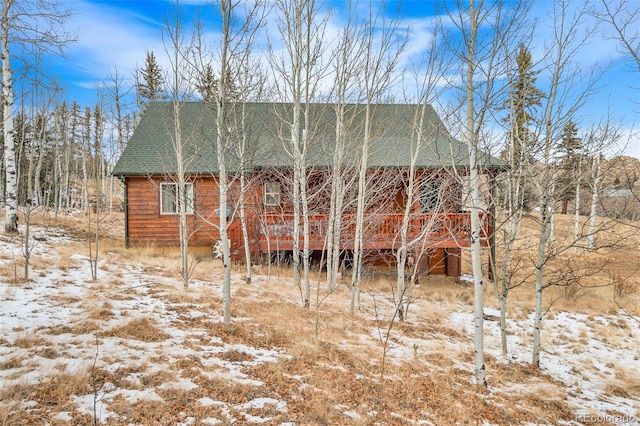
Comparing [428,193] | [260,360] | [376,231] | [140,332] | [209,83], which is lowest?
[260,360]

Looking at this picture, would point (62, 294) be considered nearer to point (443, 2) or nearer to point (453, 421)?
point (453, 421)

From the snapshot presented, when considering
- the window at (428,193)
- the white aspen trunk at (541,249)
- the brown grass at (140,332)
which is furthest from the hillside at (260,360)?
the window at (428,193)

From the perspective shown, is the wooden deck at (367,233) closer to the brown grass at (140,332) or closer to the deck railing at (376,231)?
the deck railing at (376,231)

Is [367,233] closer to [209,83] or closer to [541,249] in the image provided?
[541,249]

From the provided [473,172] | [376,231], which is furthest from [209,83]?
[376,231]

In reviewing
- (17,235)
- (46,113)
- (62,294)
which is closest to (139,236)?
(17,235)

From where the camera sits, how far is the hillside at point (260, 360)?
422cm

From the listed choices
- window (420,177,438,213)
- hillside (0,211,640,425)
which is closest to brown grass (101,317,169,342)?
hillside (0,211,640,425)

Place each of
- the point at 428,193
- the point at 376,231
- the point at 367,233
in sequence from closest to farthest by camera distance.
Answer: the point at 428,193 → the point at 367,233 → the point at 376,231

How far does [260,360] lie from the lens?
5727 millimetres

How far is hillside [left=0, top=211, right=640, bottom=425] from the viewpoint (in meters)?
4.22

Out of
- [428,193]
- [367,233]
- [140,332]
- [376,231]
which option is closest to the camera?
[140,332]

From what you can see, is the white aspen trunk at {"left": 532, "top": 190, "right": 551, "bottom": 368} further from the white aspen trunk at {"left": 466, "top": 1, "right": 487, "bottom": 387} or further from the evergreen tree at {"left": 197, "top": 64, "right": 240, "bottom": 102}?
the evergreen tree at {"left": 197, "top": 64, "right": 240, "bottom": 102}

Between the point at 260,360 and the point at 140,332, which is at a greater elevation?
the point at 140,332
